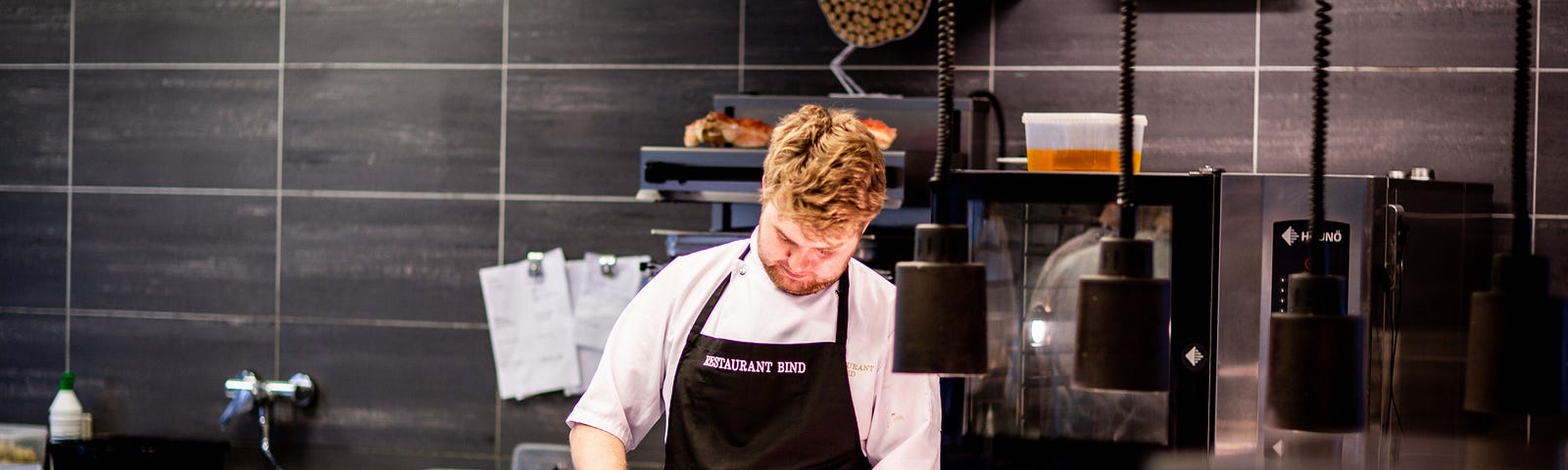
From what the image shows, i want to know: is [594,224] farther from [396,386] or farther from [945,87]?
[945,87]

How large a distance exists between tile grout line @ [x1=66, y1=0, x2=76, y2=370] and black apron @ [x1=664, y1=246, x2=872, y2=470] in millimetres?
2758

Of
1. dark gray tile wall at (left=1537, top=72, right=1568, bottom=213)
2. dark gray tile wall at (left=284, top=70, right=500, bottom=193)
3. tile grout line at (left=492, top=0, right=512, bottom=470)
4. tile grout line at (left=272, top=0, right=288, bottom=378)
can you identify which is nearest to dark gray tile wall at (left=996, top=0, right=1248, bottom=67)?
dark gray tile wall at (left=1537, top=72, right=1568, bottom=213)

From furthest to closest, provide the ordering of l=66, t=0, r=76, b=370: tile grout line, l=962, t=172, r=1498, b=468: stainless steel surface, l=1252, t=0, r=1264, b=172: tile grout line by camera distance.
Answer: l=66, t=0, r=76, b=370: tile grout line → l=1252, t=0, r=1264, b=172: tile grout line → l=962, t=172, r=1498, b=468: stainless steel surface

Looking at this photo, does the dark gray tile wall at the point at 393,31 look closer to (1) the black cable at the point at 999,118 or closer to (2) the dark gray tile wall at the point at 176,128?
(2) the dark gray tile wall at the point at 176,128

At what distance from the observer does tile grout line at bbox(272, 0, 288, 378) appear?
3904mm

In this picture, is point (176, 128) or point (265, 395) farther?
point (176, 128)

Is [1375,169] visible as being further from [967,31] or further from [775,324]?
[775,324]

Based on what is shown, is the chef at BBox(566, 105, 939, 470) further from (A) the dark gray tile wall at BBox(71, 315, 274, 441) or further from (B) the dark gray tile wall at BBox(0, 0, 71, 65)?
(B) the dark gray tile wall at BBox(0, 0, 71, 65)

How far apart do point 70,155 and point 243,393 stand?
99cm

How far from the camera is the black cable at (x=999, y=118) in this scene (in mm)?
3510

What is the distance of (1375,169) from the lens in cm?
339

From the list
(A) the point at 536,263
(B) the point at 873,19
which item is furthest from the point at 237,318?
(B) the point at 873,19

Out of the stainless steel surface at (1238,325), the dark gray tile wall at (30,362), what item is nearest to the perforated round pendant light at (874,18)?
the stainless steel surface at (1238,325)

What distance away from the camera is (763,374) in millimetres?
2193
